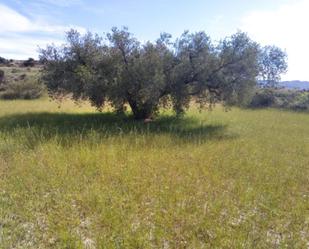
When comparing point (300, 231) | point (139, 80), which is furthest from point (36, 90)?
point (300, 231)

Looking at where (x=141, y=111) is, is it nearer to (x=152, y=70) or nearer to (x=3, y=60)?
(x=152, y=70)

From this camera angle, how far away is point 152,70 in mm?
12570

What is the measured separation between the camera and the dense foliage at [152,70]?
12.8 m

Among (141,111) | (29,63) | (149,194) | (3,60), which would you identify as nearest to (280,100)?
(141,111)

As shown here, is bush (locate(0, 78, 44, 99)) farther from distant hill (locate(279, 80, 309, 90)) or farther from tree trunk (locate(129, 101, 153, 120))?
distant hill (locate(279, 80, 309, 90))

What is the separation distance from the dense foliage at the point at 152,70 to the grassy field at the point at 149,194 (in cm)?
393

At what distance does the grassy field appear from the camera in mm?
4152

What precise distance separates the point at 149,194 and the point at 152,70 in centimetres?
786

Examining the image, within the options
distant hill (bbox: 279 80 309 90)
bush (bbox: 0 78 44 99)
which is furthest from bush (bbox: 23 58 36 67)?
distant hill (bbox: 279 80 309 90)

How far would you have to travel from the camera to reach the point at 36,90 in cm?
2883

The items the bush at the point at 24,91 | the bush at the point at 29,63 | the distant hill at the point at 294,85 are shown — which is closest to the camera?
the bush at the point at 24,91

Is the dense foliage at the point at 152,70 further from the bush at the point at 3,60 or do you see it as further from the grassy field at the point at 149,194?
the bush at the point at 3,60

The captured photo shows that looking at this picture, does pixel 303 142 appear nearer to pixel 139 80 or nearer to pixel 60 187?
pixel 139 80

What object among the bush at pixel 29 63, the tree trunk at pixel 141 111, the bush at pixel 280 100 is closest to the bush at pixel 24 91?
the tree trunk at pixel 141 111
